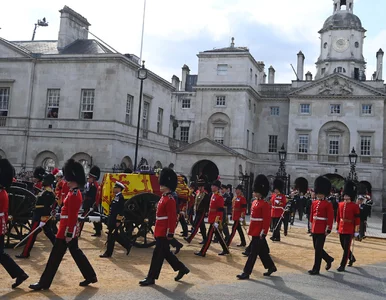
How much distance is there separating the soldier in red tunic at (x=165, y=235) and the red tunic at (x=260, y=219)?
69.3 inches

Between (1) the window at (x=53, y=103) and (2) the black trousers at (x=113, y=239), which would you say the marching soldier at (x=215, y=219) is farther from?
(1) the window at (x=53, y=103)

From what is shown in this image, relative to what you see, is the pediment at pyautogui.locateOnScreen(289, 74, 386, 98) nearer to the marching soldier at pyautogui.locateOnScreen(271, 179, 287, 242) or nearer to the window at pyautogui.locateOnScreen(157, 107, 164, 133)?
the window at pyautogui.locateOnScreen(157, 107, 164, 133)

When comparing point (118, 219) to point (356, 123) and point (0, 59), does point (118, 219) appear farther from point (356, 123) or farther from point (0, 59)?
point (356, 123)

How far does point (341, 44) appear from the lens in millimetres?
60656

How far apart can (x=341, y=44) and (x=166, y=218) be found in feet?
186

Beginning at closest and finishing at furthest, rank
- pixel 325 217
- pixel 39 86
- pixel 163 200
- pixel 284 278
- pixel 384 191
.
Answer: pixel 163 200 < pixel 284 278 < pixel 325 217 < pixel 39 86 < pixel 384 191

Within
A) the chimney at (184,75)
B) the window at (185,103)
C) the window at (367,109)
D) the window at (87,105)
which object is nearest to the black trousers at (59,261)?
the window at (87,105)

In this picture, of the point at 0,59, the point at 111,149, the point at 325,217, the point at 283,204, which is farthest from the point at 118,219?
the point at 0,59

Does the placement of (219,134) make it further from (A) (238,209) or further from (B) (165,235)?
(B) (165,235)

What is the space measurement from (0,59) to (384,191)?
36.6 m

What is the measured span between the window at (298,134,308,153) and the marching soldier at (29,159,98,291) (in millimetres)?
43522

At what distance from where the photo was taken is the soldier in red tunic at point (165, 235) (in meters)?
8.79

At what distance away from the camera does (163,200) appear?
30.3 ft

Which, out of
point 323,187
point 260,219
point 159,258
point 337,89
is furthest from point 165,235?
point 337,89
